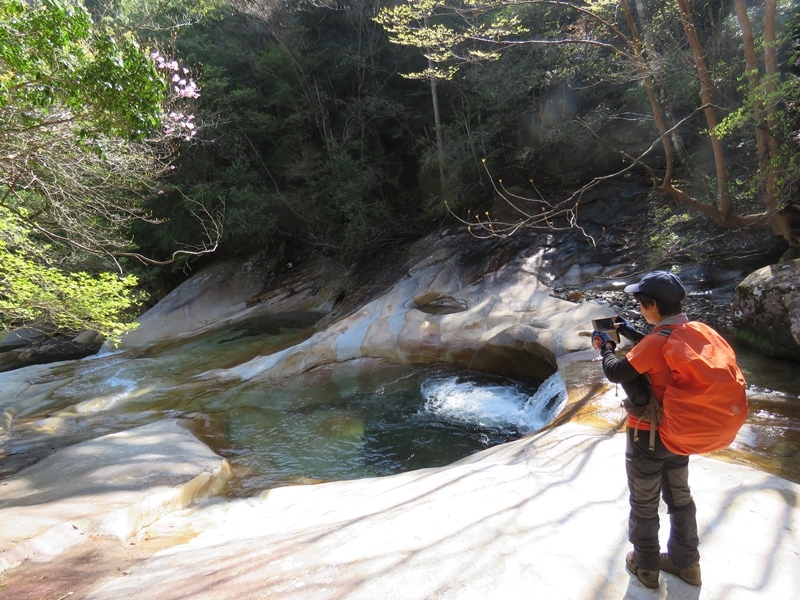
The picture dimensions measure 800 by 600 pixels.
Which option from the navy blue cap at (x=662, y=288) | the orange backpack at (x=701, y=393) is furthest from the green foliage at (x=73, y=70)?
the orange backpack at (x=701, y=393)

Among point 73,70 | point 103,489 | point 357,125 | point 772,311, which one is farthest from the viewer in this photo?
point 357,125

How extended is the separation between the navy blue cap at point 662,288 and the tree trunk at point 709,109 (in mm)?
5506

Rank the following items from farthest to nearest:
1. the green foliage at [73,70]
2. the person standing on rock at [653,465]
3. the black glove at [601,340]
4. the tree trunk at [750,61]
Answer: the tree trunk at [750,61] < the green foliage at [73,70] < the black glove at [601,340] < the person standing on rock at [653,465]

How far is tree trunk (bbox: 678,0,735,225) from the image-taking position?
21.2 ft

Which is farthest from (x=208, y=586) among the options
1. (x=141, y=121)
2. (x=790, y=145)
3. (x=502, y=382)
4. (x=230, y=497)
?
(x=790, y=145)

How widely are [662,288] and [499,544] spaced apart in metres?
1.66

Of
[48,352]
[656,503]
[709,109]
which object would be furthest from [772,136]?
[48,352]

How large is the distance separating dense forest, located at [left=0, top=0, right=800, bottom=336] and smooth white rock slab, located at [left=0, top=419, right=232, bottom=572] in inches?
68.4

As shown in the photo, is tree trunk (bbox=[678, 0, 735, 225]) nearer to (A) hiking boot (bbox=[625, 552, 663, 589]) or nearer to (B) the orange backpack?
(B) the orange backpack

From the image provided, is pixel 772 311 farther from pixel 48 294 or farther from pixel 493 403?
pixel 48 294

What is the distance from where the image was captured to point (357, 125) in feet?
56.5

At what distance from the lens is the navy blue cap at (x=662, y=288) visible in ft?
7.23

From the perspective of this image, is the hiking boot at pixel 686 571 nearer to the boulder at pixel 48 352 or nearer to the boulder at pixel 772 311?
the boulder at pixel 772 311

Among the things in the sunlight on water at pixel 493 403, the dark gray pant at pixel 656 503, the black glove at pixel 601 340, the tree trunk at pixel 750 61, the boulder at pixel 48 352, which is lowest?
the sunlight on water at pixel 493 403
